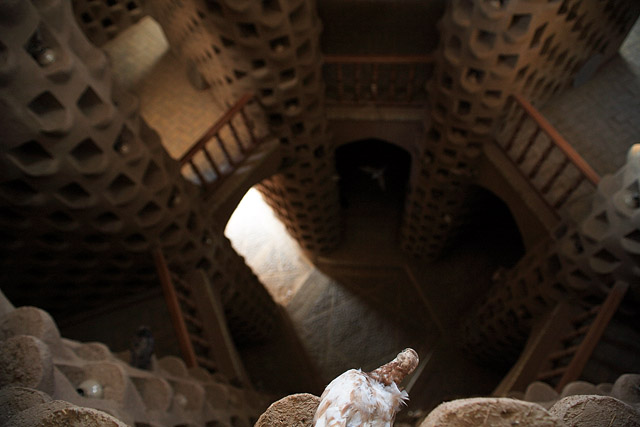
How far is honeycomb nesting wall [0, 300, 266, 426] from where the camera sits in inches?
45.0

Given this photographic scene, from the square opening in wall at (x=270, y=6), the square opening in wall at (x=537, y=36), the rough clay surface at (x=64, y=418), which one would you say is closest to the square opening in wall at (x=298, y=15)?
the square opening in wall at (x=270, y=6)

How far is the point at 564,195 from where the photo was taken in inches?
156

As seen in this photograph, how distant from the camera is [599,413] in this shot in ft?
3.59

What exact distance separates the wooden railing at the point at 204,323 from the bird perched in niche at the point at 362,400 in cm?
286

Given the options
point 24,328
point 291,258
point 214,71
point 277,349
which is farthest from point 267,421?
point 291,258

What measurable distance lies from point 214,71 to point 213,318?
2817mm

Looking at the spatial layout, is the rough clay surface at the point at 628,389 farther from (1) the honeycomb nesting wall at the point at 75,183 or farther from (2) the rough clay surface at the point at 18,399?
(1) the honeycomb nesting wall at the point at 75,183

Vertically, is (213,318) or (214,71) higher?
(214,71)

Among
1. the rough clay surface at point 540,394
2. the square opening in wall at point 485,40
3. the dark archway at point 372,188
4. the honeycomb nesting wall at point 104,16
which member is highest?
the square opening in wall at point 485,40

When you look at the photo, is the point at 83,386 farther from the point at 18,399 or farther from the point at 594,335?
the point at 594,335

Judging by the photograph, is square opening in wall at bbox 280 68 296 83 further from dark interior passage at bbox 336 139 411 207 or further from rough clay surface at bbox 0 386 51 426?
rough clay surface at bbox 0 386 51 426

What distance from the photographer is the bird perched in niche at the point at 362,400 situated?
3.06 ft

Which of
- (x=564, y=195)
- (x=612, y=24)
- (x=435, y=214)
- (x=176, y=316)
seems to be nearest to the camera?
(x=176, y=316)

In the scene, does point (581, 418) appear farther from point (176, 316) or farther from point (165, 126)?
point (165, 126)
